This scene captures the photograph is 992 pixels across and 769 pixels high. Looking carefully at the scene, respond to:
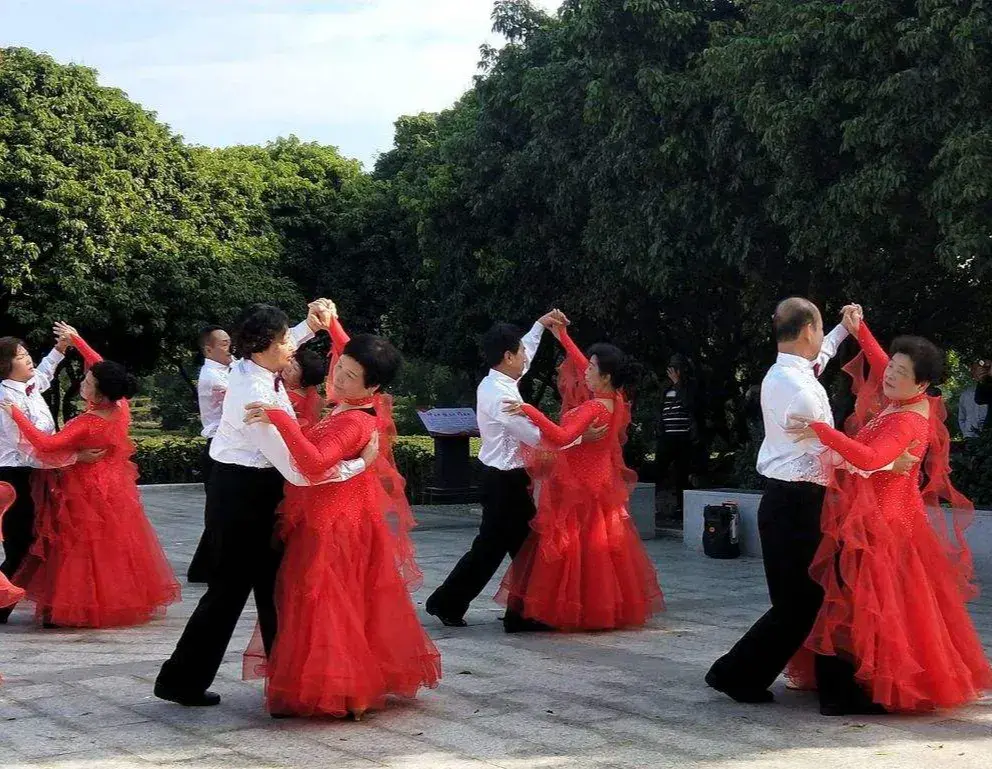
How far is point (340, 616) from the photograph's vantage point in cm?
603

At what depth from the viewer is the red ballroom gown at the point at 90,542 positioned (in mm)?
8781

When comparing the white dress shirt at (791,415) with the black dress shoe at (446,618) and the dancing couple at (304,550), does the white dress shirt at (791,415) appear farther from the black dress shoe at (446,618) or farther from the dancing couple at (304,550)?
the black dress shoe at (446,618)

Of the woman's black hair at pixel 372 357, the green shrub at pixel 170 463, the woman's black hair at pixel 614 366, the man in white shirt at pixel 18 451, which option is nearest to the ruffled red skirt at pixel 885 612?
the woman's black hair at pixel 372 357

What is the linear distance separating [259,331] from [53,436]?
3.10m

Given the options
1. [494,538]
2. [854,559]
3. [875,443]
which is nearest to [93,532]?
[494,538]

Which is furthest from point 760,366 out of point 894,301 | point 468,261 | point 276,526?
point 276,526

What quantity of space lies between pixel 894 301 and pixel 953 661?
1032cm

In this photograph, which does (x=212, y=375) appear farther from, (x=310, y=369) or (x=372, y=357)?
(x=372, y=357)

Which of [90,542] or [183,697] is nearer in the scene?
[183,697]

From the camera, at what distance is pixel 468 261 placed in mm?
21234

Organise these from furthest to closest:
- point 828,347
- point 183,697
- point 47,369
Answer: point 47,369 → point 828,347 → point 183,697

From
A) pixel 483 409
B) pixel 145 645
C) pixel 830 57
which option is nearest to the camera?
pixel 145 645

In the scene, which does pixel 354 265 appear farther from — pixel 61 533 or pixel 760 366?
pixel 61 533

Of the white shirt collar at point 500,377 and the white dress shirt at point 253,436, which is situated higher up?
the white shirt collar at point 500,377
